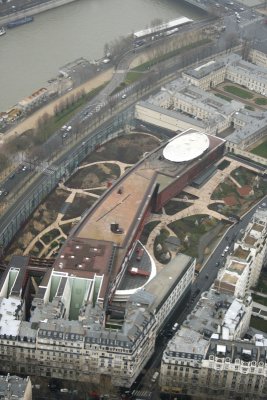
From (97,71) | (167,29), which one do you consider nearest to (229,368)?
(97,71)

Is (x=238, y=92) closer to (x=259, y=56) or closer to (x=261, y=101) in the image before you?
(x=261, y=101)

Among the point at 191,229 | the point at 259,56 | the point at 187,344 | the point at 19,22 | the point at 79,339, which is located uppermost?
the point at 19,22

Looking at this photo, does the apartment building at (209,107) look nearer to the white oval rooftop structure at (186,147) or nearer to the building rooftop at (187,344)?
the white oval rooftop structure at (186,147)

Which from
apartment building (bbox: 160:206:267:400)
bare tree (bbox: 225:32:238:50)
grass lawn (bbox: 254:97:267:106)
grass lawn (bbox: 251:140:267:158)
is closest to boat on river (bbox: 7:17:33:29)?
bare tree (bbox: 225:32:238:50)

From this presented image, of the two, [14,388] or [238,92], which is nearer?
[14,388]

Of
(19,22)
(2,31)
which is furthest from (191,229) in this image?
(19,22)

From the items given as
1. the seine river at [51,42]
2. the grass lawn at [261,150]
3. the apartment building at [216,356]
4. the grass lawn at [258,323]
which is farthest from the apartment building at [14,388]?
the seine river at [51,42]

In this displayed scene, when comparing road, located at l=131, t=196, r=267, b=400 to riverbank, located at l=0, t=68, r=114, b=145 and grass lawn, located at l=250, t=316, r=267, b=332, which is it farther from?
riverbank, located at l=0, t=68, r=114, b=145
